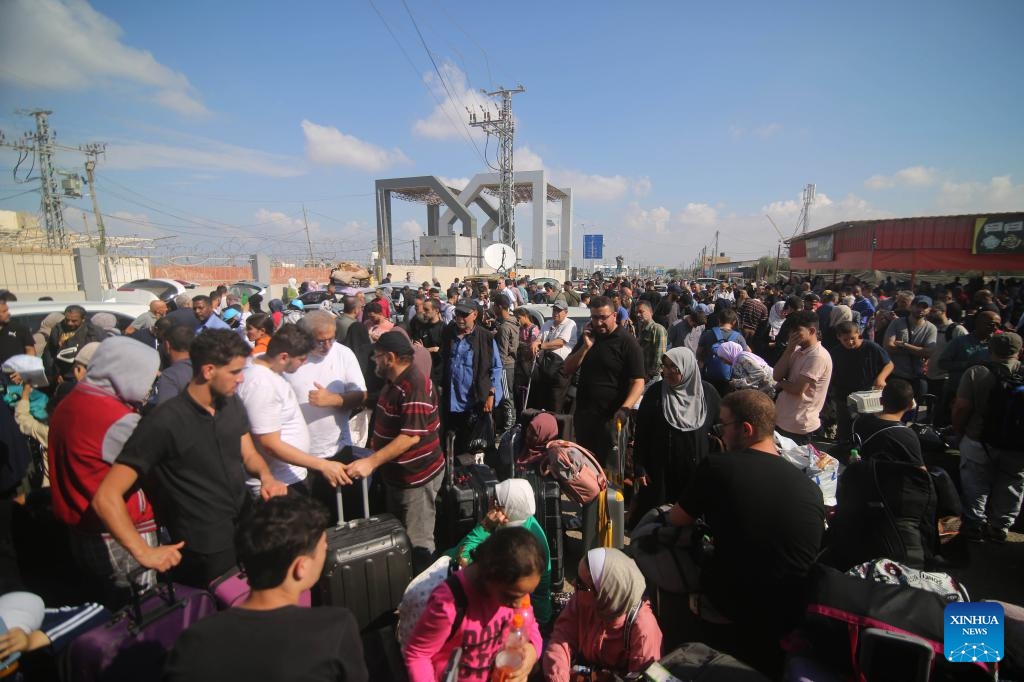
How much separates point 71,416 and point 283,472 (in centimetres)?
119

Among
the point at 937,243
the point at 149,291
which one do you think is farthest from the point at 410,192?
the point at 937,243

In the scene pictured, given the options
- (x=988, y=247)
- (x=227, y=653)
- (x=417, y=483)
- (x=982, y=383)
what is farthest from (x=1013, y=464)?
(x=988, y=247)

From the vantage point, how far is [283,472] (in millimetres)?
Answer: 3047

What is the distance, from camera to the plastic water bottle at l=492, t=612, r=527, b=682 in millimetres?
2061

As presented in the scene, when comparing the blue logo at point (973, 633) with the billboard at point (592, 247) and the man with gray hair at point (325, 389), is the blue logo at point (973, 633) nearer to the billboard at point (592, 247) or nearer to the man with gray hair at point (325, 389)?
the man with gray hair at point (325, 389)

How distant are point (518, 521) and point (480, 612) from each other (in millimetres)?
716

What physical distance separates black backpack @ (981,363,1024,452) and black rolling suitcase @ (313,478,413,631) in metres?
4.50

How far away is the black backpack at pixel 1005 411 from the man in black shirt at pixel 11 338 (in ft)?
33.4

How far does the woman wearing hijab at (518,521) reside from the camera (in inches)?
104

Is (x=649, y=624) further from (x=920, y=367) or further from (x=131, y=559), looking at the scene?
(x=920, y=367)

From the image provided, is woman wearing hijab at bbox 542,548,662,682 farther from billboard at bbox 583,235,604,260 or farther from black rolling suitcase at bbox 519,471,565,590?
billboard at bbox 583,235,604,260

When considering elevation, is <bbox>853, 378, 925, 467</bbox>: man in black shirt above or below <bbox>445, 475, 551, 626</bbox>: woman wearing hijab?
above

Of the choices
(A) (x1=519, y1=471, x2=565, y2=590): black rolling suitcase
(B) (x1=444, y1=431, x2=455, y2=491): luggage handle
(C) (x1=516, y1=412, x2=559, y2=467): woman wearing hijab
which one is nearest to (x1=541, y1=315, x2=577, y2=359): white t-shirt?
(C) (x1=516, y1=412, x2=559, y2=467): woman wearing hijab

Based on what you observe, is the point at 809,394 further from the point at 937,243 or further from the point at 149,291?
the point at 937,243
